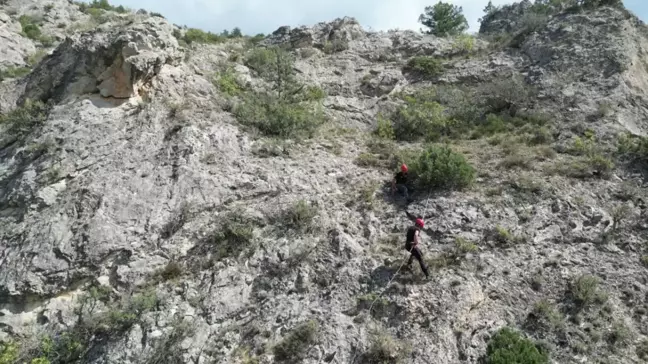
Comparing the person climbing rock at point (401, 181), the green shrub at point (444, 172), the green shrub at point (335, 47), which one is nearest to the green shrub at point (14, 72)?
the green shrub at point (335, 47)

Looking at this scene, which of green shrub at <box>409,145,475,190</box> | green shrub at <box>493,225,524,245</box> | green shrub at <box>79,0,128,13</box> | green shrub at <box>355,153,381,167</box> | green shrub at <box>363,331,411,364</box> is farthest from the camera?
green shrub at <box>79,0,128,13</box>

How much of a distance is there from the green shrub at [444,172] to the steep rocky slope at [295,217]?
0.87 feet

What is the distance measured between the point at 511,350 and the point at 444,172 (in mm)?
4393

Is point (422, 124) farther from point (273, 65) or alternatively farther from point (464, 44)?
point (464, 44)

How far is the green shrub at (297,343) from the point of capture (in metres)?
7.61

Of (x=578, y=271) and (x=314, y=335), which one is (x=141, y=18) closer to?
(x=314, y=335)

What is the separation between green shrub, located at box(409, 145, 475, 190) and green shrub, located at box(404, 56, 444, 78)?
727 cm

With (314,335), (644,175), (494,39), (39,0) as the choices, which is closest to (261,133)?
(314,335)

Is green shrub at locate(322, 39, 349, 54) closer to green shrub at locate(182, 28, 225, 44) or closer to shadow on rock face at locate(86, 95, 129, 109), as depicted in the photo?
green shrub at locate(182, 28, 225, 44)

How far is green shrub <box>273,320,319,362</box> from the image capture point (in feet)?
25.0

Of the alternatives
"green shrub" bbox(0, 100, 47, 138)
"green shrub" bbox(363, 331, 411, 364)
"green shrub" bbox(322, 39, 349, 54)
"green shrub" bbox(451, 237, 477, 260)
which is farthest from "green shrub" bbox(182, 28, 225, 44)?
"green shrub" bbox(363, 331, 411, 364)

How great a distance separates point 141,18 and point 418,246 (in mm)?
10276

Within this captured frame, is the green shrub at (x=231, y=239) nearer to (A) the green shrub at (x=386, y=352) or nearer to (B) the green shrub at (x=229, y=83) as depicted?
(A) the green shrub at (x=386, y=352)

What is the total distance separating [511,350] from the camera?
24.8ft
